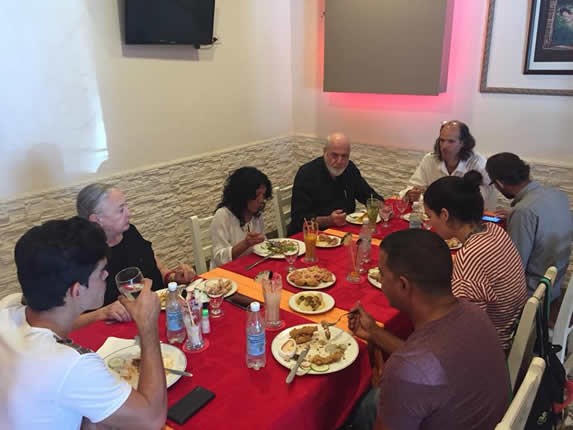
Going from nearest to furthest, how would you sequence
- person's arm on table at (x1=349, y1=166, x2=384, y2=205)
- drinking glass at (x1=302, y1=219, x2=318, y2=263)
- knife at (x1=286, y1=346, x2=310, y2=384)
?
knife at (x1=286, y1=346, x2=310, y2=384) < drinking glass at (x1=302, y1=219, x2=318, y2=263) < person's arm on table at (x1=349, y1=166, x2=384, y2=205)

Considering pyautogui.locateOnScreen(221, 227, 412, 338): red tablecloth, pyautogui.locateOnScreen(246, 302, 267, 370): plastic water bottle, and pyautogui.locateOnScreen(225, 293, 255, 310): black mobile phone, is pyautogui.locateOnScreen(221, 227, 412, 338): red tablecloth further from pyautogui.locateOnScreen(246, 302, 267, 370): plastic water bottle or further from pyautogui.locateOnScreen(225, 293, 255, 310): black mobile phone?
pyautogui.locateOnScreen(246, 302, 267, 370): plastic water bottle

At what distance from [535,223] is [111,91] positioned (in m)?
2.64


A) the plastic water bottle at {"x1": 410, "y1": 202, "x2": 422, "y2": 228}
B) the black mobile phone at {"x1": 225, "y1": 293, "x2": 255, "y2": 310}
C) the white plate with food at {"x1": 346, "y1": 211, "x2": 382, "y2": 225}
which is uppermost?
the plastic water bottle at {"x1": 410, "y1": 202, "x2": 422, "y2": 228}

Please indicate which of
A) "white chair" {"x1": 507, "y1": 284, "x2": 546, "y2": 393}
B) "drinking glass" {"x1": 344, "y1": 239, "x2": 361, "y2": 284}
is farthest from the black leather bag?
"drinking glass" {"x1": 344, "y1": 239, "x2": 361, "y2": 284}

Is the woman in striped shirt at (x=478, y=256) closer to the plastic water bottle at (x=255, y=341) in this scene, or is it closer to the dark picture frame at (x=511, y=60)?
the plastic water bottle at (x=255, y=341)

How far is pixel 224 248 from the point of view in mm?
2340

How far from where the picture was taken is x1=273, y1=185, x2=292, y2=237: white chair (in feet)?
9.98

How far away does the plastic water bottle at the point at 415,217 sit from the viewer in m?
2.54

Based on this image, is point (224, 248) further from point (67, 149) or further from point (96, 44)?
point (96, 44)

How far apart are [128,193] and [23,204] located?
69cm

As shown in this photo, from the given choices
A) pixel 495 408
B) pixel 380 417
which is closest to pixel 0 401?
pixel 380 417

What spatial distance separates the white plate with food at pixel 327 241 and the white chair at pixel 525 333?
97cm

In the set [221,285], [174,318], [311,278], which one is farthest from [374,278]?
[174,318]

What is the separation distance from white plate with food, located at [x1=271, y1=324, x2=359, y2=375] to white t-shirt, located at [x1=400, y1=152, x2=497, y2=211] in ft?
Answer: 5.66
